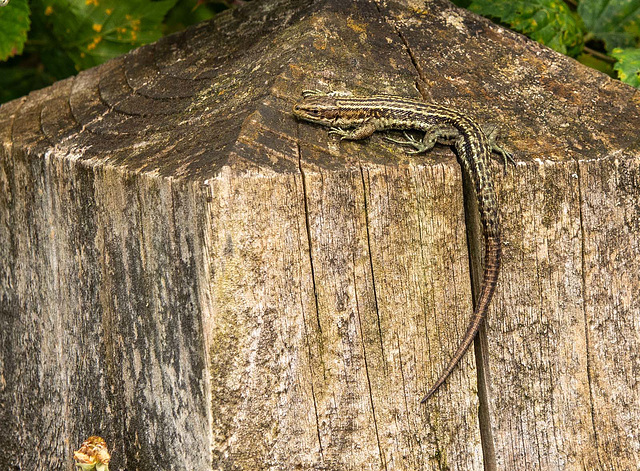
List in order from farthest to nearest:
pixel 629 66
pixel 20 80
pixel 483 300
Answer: pixel 20 80, pixel 629 66, pixel 483 300

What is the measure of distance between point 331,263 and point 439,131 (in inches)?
25.8

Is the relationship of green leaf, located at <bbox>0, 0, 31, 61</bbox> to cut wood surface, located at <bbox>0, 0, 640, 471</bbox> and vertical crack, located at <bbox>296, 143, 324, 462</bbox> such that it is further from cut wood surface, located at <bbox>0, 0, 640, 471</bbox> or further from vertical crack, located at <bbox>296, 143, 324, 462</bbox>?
vertical crack, located at <bbox>296, 143, 324, 462</bbox>

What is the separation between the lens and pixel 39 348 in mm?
2941

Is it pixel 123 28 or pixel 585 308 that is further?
pixel 123 28

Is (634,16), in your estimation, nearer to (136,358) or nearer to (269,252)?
(269,252)

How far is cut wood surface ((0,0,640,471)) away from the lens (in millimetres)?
2109

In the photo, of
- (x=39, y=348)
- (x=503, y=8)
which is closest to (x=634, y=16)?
(x=503, y=8)

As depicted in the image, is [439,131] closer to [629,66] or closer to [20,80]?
[629,66]

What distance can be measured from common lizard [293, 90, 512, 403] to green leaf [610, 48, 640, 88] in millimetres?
1151

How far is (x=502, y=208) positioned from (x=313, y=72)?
850mm

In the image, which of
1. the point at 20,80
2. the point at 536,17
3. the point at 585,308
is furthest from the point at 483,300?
the point at 20,80

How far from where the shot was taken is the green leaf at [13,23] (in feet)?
11.6

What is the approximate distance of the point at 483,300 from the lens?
2.32m

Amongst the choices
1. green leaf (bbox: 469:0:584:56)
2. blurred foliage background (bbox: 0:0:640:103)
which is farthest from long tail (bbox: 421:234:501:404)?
blurred foliage background (bbox: 0:0:640:103)
